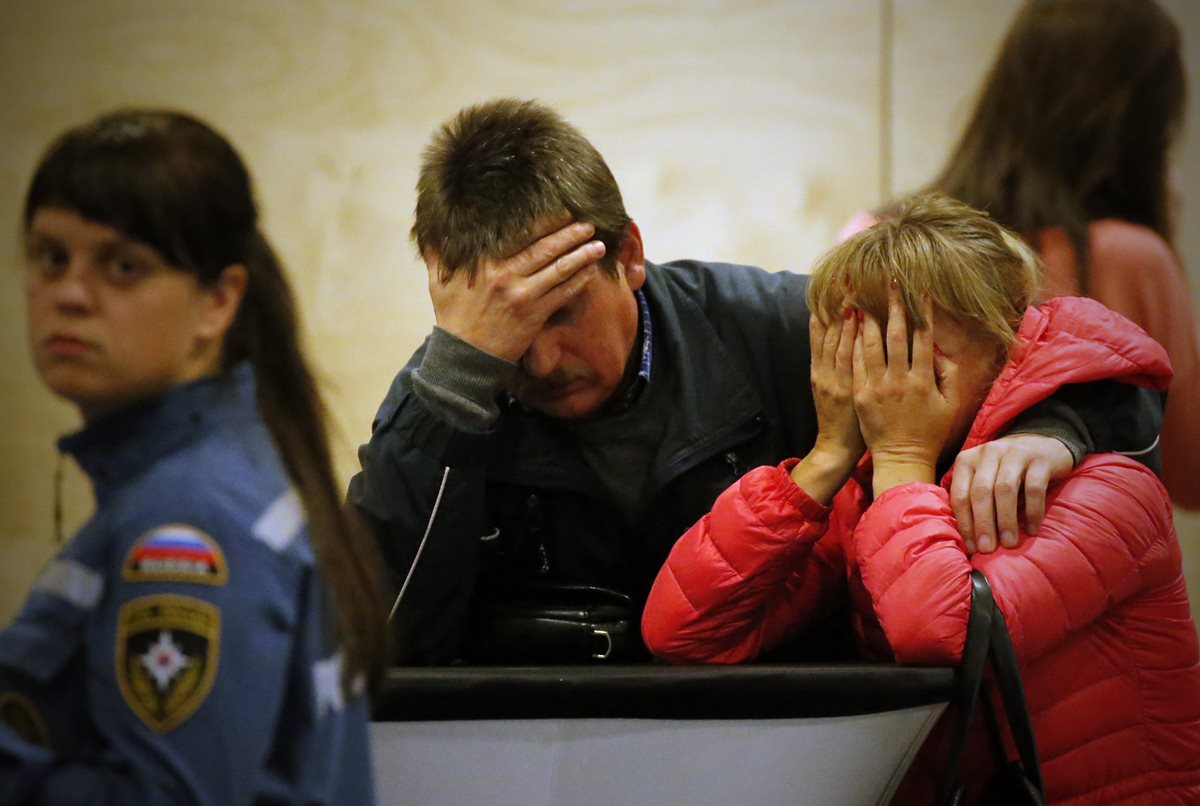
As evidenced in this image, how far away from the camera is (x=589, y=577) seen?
149 cm

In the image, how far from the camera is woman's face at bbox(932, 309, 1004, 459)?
50.8 inches

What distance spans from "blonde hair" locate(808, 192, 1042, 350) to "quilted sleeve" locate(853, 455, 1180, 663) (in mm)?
181

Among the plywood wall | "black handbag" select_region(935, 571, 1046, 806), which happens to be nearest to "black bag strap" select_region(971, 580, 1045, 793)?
"black handbag" select_region(935, 571, 1046, 806)

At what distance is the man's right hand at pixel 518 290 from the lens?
133 cm

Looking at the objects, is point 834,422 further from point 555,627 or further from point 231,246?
point 231,246

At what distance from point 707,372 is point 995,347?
343 millimetres

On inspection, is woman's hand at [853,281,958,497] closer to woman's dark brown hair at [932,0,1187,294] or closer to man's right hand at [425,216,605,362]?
man's right hand at [425,216,605,362]

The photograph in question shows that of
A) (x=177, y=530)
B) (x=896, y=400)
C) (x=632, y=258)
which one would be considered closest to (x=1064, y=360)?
(x=896, y=400)

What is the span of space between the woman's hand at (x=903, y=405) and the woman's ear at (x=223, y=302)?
2.24ft

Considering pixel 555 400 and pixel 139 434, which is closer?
pixel 139 434

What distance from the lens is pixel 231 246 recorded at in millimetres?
803

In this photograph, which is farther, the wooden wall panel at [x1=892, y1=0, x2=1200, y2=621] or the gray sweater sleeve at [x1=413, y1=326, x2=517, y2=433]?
the wooden wall panel at [x1=892, y1=0, x2=1200, y2=621]

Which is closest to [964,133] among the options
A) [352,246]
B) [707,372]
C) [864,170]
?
[864,170]

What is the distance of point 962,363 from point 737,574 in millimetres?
308
